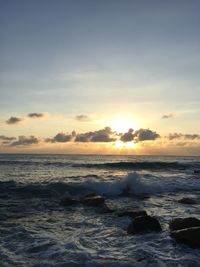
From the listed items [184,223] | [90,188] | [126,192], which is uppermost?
[184,223]

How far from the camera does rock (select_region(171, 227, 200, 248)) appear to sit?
357 inches

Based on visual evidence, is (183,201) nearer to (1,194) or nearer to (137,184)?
(137,184)

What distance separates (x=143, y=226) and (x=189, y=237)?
6.14ft

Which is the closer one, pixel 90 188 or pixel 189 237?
pixel 189 237

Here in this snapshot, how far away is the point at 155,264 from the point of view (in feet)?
25.4

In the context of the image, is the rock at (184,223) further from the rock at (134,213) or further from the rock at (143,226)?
the rock at (134,213)

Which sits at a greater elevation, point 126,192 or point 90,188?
point 90,188

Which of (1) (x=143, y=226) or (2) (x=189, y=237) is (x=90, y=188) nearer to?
(1) (x=143, y=226)

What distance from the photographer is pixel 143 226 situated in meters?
10.8

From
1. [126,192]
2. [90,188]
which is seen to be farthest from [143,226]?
[90,188]

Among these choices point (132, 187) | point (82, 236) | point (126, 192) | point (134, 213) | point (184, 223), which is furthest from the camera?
point (132, 187)

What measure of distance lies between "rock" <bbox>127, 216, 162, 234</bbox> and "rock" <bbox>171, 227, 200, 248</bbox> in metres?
1.30

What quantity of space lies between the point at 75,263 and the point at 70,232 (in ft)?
9.40

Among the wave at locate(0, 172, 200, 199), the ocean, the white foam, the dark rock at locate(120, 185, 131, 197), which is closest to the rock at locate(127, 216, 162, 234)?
the ocean
